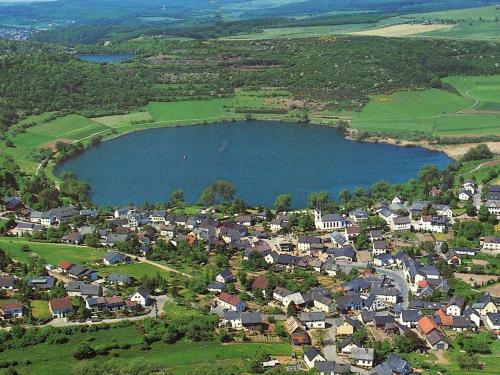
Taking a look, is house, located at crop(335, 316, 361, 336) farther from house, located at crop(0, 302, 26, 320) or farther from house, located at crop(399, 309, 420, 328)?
house, located at crop(0, 302, 26, 320)

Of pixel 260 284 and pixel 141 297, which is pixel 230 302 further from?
pixel 141 297

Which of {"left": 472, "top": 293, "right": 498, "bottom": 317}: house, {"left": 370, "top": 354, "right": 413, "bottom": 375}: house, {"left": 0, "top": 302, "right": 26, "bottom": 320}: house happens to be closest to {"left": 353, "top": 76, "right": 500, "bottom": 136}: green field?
{"left": 472, "top": 293, "right": 498, "bottom": 317}: house

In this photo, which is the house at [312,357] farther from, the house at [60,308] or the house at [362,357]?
the house at [60,308]

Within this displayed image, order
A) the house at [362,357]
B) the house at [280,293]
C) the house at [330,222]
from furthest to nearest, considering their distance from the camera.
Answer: the house at [330,222], the house at [280,293], the house at [362,357]

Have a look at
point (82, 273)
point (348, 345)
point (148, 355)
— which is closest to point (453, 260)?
point (348, 345)

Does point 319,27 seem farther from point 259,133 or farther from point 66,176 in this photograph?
point 66,176

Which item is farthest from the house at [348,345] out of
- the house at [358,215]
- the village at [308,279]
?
the house at [358,215]
